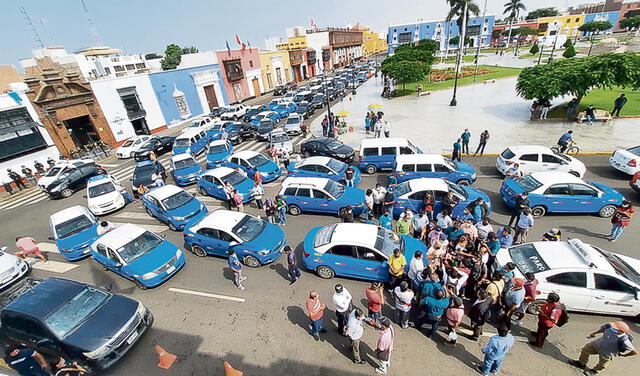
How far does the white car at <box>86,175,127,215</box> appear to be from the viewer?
14117 millimetres

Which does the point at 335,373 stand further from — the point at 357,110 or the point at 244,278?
the point at 357,110

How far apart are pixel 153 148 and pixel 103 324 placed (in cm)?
1996

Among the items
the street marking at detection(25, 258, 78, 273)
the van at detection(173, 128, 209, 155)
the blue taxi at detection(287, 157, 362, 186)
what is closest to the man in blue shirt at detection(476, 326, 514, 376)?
the blue taxi at detection(287, 157, 362, 186)

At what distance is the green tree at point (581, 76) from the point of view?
1862 cm

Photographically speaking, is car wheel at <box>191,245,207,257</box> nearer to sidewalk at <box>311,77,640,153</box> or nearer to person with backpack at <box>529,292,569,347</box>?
person with backpack at <box>529,292,569,347</box>

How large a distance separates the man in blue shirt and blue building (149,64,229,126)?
38412 mm

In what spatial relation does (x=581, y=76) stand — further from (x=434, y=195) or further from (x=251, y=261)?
(x=251, y=261)

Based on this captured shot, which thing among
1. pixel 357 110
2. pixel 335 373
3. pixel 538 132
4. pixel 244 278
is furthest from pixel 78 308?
pixel 357 110

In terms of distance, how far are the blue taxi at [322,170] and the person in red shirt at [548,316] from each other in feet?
30.4

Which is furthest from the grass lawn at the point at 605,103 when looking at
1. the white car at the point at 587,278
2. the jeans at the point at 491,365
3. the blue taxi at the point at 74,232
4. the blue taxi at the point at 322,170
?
the blue taxi at the point at 74,232

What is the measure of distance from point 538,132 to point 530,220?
15008 millimetres

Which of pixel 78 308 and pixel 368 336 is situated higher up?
pixel 78 308

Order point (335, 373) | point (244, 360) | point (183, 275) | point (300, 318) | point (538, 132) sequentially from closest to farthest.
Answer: point (335, 373)
point (244, 360)
point (300, 318)
point (183, 275)
point (538, 132)

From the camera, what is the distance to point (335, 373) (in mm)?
6312
